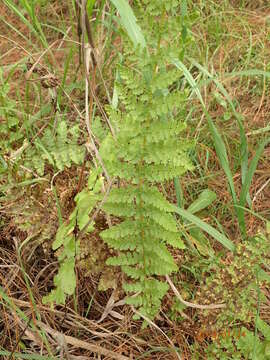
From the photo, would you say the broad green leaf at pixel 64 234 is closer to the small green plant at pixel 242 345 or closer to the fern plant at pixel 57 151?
the fern plant at pixel 57 151

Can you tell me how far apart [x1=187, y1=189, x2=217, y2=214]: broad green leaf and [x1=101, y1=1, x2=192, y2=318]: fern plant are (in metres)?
0.37

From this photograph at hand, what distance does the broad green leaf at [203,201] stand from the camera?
1.99m

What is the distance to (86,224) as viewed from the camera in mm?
1480

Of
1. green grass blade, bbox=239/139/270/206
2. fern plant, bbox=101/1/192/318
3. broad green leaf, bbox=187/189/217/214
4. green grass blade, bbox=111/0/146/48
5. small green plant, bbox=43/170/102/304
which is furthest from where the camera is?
broad green leaf, bbox=187/189/217/214

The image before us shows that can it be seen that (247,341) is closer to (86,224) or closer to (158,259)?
(158,259)

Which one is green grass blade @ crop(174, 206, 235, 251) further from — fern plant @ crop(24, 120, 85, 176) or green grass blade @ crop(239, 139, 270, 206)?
fern plant @ crop(24, 120, 85, 176)

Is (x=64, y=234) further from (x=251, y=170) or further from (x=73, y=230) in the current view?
(x=251, y=170)

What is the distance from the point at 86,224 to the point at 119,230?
0.16m

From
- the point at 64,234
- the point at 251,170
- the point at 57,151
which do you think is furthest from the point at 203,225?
the point at 57,151

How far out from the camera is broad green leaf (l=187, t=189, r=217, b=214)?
199cm

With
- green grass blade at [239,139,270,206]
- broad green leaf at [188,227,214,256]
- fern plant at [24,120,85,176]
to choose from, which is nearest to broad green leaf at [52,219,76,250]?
fern plant at [24,120,85,176]

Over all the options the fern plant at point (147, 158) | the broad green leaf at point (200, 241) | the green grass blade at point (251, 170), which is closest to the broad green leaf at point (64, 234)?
the fern plant at point (147, 158)

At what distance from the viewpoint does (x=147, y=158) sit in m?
1.49

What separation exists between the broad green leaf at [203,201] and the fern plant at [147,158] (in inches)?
14.5
